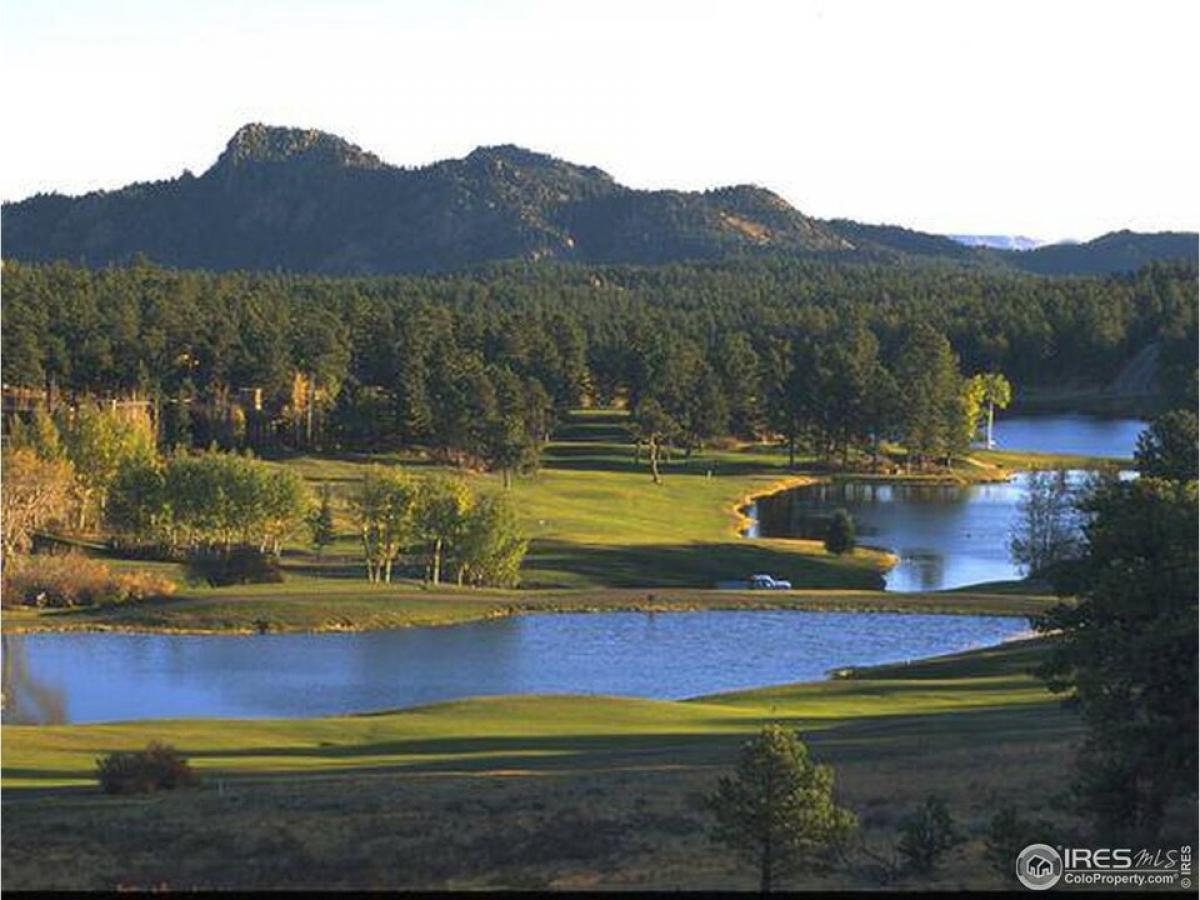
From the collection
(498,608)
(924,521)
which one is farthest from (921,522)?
(498,608)

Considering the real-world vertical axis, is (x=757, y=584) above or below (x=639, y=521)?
below

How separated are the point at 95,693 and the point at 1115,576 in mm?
37662

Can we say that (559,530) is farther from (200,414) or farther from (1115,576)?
(1115,576)

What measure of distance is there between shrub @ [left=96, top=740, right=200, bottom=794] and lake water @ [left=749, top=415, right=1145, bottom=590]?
5894cm

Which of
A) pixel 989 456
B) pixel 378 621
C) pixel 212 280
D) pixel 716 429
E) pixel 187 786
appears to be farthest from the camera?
pixel 212 280

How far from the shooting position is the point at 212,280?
6791 inches

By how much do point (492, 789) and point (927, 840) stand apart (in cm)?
1149

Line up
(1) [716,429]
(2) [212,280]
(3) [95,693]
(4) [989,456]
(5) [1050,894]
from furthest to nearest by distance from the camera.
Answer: (2) [212,280] → (4) [989,456] → (1) [716,429] → (3) [95,693] → (5) [1050,894]

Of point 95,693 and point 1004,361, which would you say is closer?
point 95,693

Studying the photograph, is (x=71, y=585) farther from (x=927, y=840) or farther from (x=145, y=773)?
(x=927, y=840)

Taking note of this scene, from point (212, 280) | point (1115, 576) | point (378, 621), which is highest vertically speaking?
point (212, 280)

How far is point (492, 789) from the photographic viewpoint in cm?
3378

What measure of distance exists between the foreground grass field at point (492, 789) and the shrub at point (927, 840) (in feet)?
1.47

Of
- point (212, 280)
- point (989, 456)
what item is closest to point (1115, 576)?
point (989, 456)
